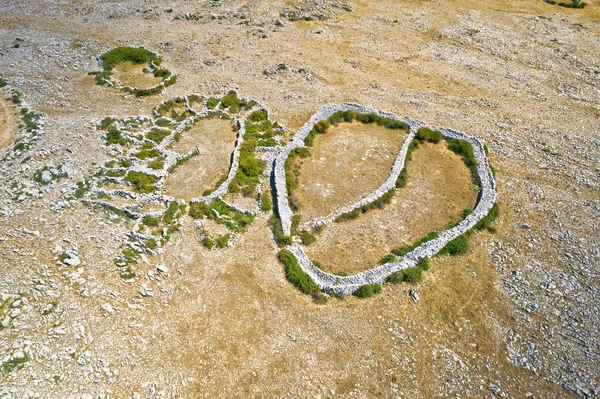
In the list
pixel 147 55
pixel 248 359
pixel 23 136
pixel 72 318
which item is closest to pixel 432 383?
pixel 248 359

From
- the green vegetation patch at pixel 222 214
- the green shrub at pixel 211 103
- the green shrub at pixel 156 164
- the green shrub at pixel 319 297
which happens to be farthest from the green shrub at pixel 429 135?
the green shrub at pixel 156 164

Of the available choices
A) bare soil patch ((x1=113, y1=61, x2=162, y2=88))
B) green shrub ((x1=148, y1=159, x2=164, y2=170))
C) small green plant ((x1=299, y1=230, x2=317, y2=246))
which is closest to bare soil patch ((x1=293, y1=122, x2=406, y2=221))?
small green plant ((x1=299, y1=230, x2=317, y2=246))

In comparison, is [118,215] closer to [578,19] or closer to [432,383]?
[432,383]

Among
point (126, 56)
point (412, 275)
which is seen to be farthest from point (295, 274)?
point (126, 56)

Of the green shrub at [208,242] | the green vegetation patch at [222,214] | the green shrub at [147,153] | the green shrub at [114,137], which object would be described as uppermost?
the green shrub at [114,137]

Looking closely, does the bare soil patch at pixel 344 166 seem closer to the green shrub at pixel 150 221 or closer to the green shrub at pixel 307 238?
the green shrub at pixel 307 238

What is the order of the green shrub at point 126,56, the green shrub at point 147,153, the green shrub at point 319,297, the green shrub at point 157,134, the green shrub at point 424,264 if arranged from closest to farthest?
the green shrub at point 319,297, the green shrub at point 424,264, the green shrub at point 147,153, the green shrub at point 157,134, the green shrub at point 126,56
